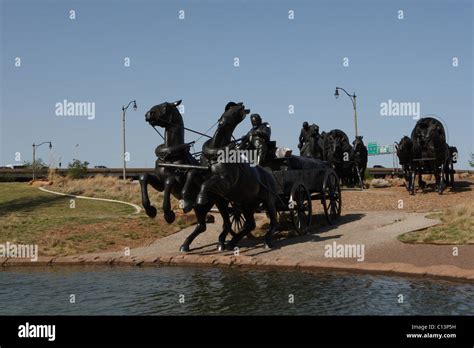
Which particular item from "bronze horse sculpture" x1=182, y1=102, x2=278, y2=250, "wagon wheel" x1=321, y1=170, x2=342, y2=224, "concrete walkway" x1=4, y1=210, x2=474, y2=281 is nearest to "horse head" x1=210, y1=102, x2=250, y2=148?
"bronze horse sculpture" x1=182, y1=102, x2=278, y2=250

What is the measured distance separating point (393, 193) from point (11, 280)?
18.2 m

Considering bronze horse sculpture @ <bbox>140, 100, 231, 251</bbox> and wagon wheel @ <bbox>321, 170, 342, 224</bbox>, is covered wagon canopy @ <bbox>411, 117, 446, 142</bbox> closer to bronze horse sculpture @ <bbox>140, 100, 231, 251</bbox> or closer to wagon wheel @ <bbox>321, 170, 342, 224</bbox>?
→ wagon wheel @ <bbox>321, 170, 342, 224</bbox>

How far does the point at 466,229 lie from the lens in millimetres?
14867

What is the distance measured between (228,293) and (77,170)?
1563 inches

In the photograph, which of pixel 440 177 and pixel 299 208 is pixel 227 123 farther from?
pixel 440 177

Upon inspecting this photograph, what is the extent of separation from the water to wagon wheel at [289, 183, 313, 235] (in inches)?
169

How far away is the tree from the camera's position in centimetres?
4683

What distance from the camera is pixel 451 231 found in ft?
48.9

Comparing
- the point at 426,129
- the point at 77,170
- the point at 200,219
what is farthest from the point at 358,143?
the point at 77,170

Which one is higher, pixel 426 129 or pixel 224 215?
pixel 426 129
